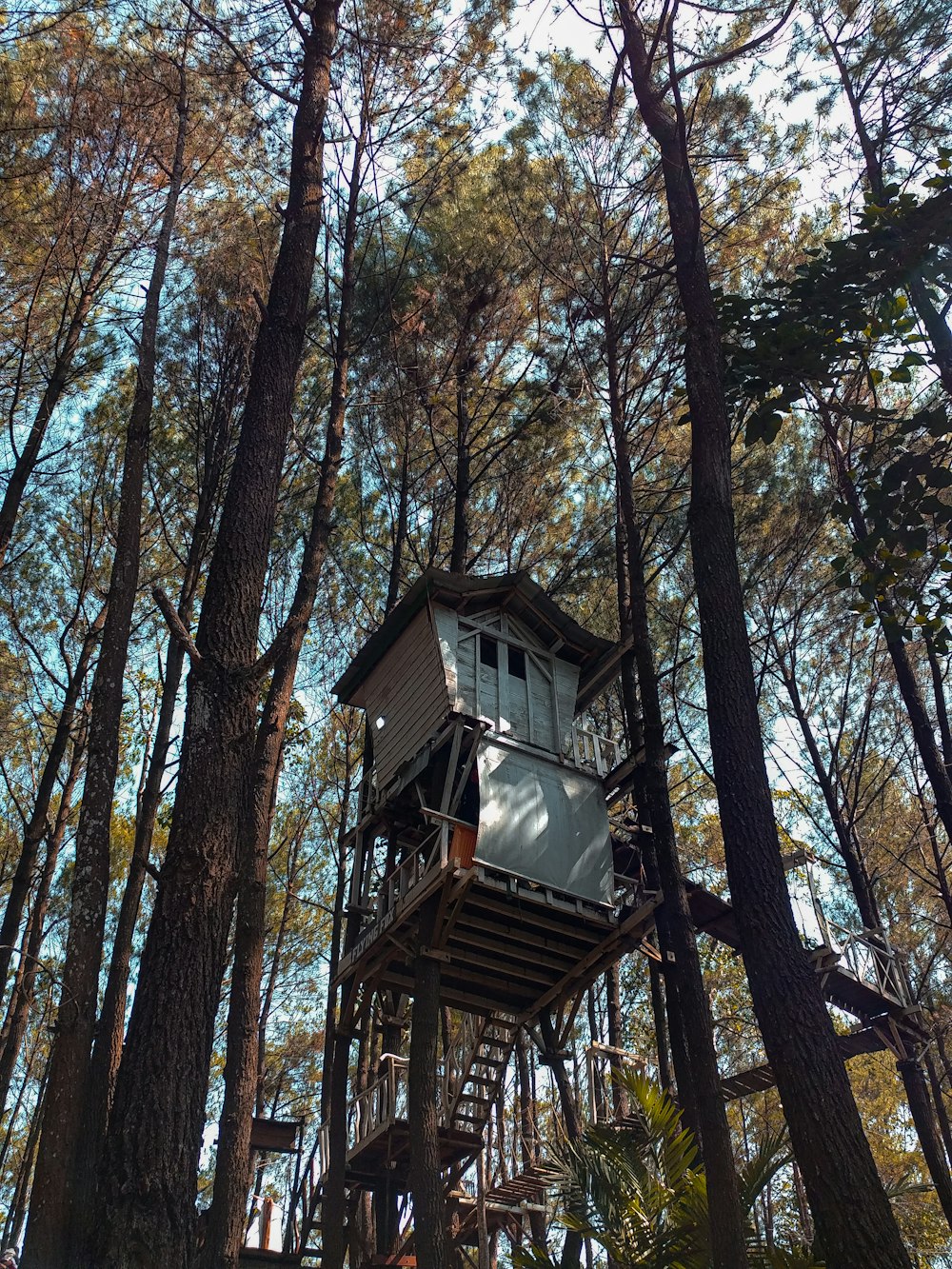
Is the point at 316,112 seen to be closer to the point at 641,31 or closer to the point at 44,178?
the point at 641,31

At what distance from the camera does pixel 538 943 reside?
1251cm

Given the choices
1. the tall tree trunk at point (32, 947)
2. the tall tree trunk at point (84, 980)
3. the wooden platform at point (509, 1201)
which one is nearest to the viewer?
the tall tree trunk at point (84, 980)

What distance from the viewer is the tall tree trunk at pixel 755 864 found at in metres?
5.27

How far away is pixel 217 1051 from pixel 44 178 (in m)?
17.5

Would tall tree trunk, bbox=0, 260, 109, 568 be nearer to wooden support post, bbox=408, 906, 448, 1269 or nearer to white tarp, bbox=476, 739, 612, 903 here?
white tarp, bbox=476, 739, 612, 903

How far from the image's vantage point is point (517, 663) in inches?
555

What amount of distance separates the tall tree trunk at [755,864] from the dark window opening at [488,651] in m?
5.53

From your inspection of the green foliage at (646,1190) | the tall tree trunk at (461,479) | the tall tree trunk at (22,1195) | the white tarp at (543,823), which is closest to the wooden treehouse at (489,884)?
the white tarp at (543,823)

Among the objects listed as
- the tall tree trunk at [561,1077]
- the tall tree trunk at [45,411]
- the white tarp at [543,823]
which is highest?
the tall tree trunk at [45,411]

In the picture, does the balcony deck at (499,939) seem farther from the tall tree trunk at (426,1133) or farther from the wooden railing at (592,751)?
the wooden railing at (592,751)

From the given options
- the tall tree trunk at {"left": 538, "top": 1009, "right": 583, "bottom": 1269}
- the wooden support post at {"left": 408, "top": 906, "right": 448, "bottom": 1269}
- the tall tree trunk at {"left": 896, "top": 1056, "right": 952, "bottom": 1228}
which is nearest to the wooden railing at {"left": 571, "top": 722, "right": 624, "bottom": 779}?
the tall tree trunk at {"left": 538, "top": 1009, "right": 583, "bottom": 1269}

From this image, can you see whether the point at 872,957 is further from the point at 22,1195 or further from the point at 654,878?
the point at 22,1195

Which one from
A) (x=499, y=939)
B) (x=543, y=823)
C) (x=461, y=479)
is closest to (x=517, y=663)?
(x=543, y=823)

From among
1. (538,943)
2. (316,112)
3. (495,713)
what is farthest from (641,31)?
(538,943)
